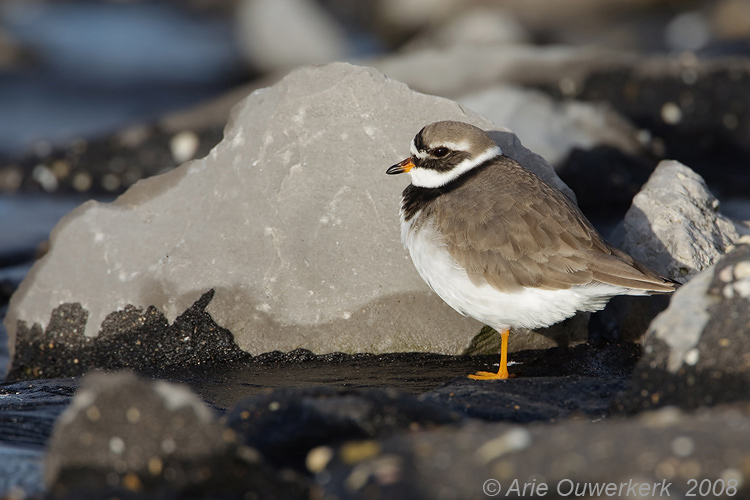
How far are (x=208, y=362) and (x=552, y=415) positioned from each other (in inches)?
115

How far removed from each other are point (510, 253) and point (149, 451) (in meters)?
2.95

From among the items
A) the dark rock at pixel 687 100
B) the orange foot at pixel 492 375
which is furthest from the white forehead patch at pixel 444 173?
the dark rock at pixel 687 100

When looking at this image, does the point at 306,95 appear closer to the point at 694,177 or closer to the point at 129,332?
the point at 129,332

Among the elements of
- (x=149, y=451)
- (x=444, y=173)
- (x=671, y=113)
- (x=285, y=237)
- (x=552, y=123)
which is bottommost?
(x=149, y=451)

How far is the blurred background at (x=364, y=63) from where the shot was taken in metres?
11.0

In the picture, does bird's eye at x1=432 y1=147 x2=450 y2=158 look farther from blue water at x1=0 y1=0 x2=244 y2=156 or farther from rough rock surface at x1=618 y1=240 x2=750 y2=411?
blue water at x1=0 y1=0 x2=244 y2=156

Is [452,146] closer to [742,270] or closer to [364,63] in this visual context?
[742,270]

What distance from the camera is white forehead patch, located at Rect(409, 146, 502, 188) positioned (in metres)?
6.26

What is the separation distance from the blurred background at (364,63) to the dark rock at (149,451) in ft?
19.3

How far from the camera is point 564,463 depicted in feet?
10.6

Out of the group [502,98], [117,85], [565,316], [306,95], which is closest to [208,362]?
[306,95]

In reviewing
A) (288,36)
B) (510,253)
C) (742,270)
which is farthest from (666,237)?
(288,36)

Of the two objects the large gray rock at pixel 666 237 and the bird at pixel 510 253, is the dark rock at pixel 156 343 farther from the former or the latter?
the large gray rock at pixel 666 237

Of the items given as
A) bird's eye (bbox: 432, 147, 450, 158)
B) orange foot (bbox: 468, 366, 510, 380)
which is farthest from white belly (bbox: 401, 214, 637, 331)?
bird's eye (bbox: 432, 147, 450, 158)
